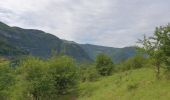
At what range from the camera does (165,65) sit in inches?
1581

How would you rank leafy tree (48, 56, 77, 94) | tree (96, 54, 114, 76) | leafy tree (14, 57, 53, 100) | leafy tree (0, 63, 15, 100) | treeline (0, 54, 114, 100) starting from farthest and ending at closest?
tree (96, 54, 114, 76) < leafy tree (48, 56, 77, 94) < leafy tree (0, 63, 15, 100) < treeline (0, 54, 114, 100) < leafy tree (14, 57, 53, 100)

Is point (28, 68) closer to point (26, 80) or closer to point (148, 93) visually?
point (26, 80)

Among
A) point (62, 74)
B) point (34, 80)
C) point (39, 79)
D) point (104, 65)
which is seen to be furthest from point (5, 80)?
point (104, 65)

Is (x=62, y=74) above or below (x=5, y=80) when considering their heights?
above

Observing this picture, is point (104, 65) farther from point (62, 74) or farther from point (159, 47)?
point (159, 47)

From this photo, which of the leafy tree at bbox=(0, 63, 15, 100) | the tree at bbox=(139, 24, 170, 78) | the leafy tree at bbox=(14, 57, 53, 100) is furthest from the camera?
the leafy tree at bbox=(0, 63, 15, 100)

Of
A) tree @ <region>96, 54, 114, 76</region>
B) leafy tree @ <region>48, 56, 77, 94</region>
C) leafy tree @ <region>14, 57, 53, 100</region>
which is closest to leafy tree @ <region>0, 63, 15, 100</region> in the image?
leafy tree @ <region>14, 57, 53, 100</region>

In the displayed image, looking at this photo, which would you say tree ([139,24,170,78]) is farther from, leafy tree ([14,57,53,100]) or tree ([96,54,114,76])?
tree ([96,54,114,76])

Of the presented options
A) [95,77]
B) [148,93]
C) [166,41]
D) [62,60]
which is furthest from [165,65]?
[95,77]

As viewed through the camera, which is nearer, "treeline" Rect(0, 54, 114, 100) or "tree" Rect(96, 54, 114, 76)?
"treeline" Rect(0, 54, 114, 100)

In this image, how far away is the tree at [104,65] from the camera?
86750 millimetres

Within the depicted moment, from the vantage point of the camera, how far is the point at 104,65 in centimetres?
8731

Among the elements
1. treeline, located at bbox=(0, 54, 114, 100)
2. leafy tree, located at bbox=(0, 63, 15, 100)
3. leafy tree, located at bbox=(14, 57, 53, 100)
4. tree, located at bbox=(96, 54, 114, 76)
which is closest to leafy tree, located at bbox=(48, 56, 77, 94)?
treeline, located at bbox=(0, 54, 114, 100)

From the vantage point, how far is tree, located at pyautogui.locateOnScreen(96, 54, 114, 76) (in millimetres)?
86750
